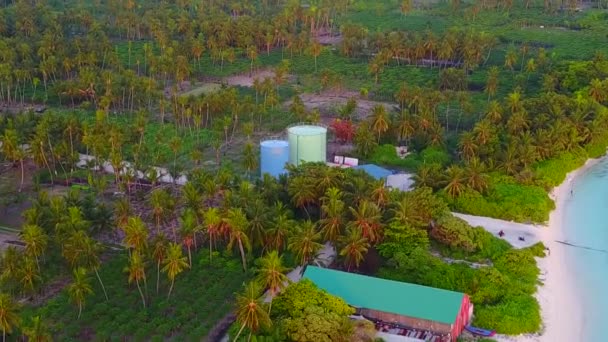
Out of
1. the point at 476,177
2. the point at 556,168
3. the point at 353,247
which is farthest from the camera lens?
the point at 556,168

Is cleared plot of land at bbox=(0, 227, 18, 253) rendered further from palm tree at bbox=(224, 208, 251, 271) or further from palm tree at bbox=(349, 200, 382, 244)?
palm tree at bbox=(349, 200, 382, 244)

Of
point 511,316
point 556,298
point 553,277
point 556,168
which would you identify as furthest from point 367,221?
point 556,168

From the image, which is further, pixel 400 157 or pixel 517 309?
pixel 400 157

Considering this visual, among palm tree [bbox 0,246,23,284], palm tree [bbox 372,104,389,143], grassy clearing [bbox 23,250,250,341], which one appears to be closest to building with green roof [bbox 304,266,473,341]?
grassy clearing [bbox 23,250,250,341]

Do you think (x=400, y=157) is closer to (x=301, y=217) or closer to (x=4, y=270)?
(x=301, y=217)

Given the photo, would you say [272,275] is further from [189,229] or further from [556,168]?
[556,168]

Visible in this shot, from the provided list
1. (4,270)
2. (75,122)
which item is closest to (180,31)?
(75,122)

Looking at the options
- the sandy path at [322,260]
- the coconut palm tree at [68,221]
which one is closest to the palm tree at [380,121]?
the sandy path at [322,260]
